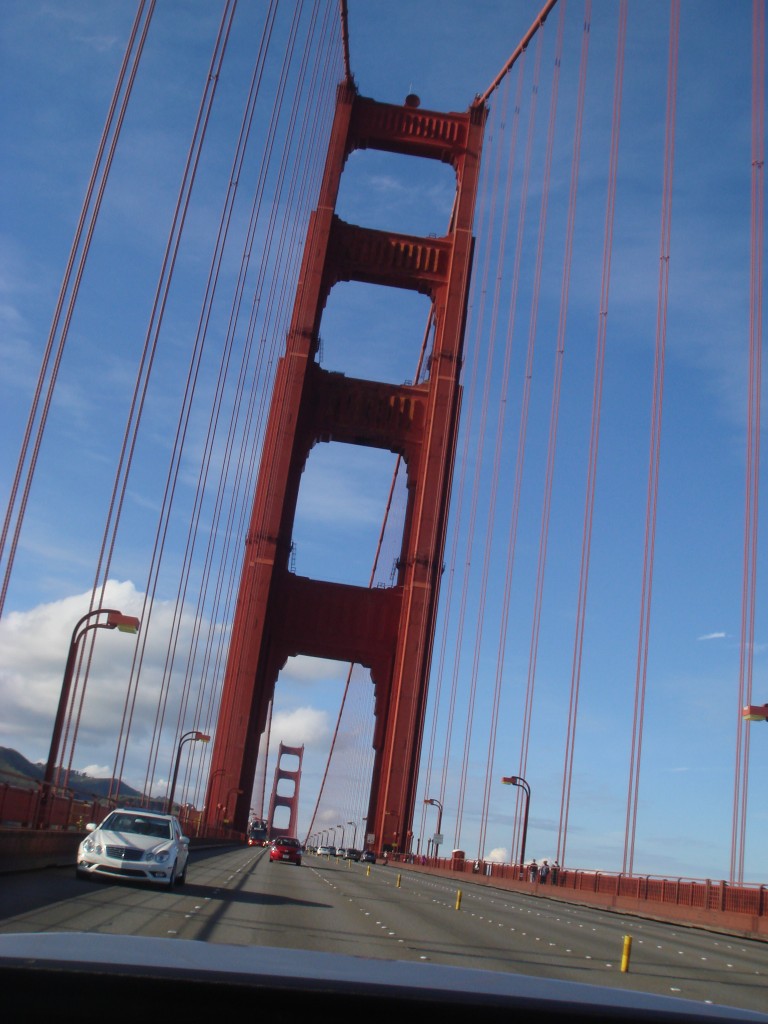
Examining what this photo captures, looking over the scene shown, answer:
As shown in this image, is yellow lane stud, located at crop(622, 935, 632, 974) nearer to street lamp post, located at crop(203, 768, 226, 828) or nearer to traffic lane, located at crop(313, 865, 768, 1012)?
traffic lane, located at crop(313, 865, 768, 1012)

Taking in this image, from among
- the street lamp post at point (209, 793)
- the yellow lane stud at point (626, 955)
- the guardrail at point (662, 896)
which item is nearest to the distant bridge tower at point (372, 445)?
the street lamp post at point (209, 793)

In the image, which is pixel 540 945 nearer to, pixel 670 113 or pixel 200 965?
pixel 200 965

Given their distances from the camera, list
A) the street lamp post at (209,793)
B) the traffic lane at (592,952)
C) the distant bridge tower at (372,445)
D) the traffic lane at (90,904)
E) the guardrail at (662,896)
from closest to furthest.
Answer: the traffic lane at (90,904), the traffic lane at (592,952), the guardrail at (662,896), the street lamp post at (209,793), the distant bridge tower at (372,445)

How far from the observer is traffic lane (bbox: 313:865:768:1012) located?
10250 mm

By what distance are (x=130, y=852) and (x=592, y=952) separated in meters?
6.75

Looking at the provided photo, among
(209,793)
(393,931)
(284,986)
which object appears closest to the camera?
(284,986)

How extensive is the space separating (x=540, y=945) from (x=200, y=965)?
12.6 metres

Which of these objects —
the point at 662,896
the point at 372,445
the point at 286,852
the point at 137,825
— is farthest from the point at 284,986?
the point at 372,445

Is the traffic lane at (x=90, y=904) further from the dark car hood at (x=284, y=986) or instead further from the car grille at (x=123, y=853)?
the dark car hood at (x=284, y=986)

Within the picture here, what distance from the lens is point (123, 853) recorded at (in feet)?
53.2

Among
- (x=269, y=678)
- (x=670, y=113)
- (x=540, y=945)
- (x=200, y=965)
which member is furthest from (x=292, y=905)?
(x=269, y=678)

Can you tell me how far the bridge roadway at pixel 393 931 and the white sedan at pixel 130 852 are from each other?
24 cm

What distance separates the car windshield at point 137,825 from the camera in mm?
17047

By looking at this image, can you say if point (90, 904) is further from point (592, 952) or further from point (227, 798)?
point (227, 798)
